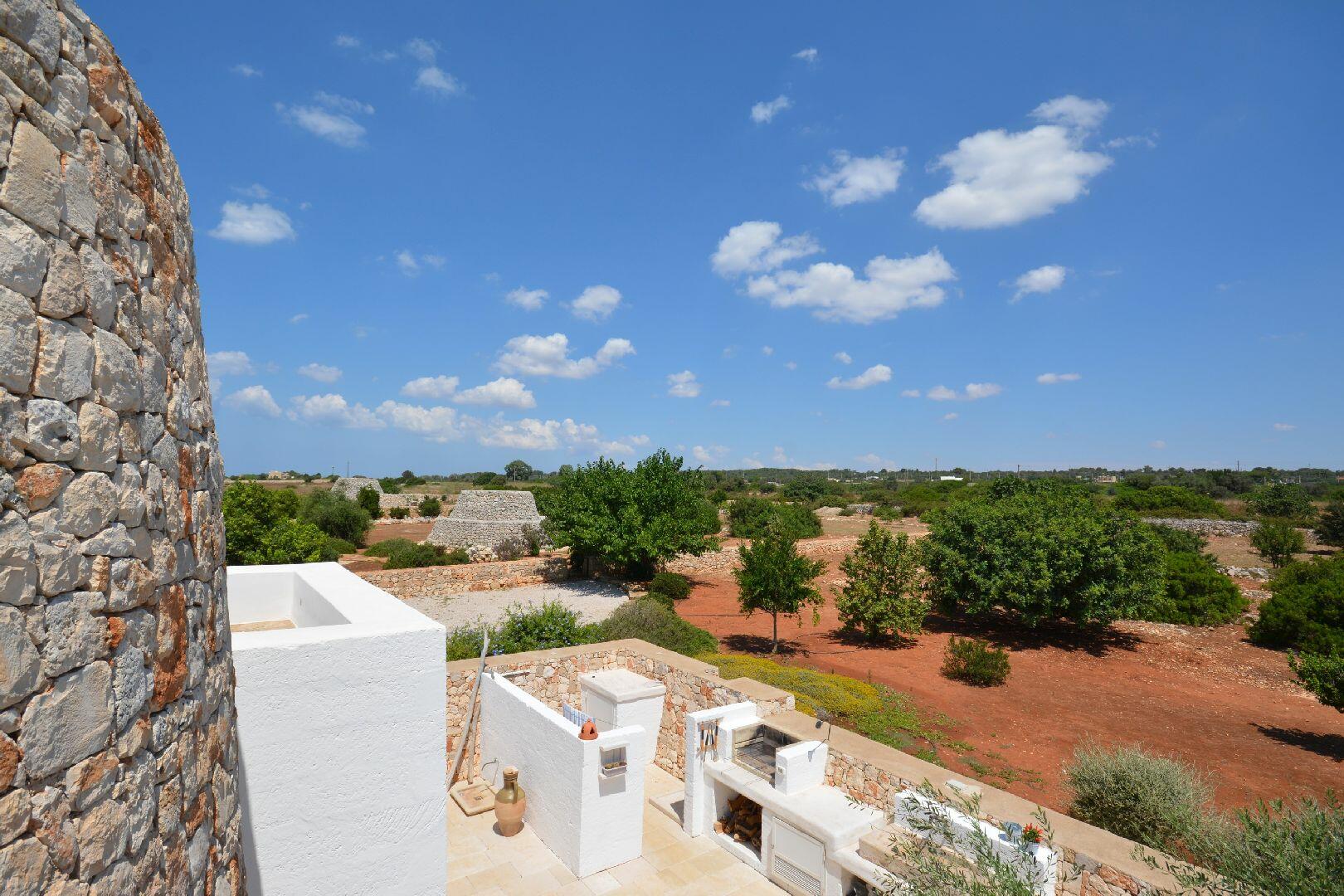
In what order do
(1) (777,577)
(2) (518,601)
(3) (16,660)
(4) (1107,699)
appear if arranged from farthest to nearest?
(2) (518,601)
(1) (777,577)
(4) (1107,699)
(3) (16,660)

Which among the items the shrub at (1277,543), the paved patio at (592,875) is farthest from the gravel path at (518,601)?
the shrub at (1277,543)

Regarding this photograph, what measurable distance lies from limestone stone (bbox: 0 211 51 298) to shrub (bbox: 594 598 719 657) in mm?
12719

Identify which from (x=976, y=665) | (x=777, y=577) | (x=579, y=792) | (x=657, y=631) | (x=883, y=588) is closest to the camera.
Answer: (x=579, y=792)

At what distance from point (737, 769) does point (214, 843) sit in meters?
6.38

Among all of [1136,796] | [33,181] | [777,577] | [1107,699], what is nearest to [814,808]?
[1136,796]

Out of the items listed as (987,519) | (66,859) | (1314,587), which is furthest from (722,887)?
(1314,587)

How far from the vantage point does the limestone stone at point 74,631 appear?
146 centimetres

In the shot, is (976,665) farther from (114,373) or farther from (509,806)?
(114,373)

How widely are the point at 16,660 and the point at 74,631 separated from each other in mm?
191

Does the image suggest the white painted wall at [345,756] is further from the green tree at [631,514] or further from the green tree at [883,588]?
the green tree at [631,514]

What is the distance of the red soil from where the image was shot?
1020 cm

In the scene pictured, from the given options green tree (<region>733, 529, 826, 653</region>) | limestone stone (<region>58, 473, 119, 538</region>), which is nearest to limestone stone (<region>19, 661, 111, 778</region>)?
limestone stone (<region>58, 473, 119, 538</region>)

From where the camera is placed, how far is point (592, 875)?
7.17 meters

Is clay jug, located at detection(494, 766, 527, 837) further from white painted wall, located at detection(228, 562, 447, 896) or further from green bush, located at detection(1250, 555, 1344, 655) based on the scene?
green bush, located at detection(1250, 555, 1344, 655)
